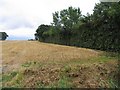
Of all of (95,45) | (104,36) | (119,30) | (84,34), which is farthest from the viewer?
(84,34)

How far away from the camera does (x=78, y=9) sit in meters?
35.6

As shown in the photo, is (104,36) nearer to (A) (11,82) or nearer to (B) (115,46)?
(B) (115,46)

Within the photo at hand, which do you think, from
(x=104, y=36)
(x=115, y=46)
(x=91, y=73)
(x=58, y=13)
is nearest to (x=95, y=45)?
(x=104, y=36)

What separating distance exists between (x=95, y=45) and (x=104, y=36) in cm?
186

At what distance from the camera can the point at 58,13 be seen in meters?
38.0

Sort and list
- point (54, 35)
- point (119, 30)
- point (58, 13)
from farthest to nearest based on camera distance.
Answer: point (58, 13), point (54, 35), point (119, 30)

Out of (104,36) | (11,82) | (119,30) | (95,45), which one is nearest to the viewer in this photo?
(11,82)

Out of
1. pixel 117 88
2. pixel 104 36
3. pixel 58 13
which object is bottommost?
pixel 117 88

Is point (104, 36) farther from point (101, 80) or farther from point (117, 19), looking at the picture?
point (101, 80)

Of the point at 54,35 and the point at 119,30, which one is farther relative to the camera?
the point at 54,35

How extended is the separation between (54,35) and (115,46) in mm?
20164

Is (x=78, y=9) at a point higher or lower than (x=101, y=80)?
higher

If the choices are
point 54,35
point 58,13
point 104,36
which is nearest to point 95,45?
point 104,36

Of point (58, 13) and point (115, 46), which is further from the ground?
point (58, 13)
